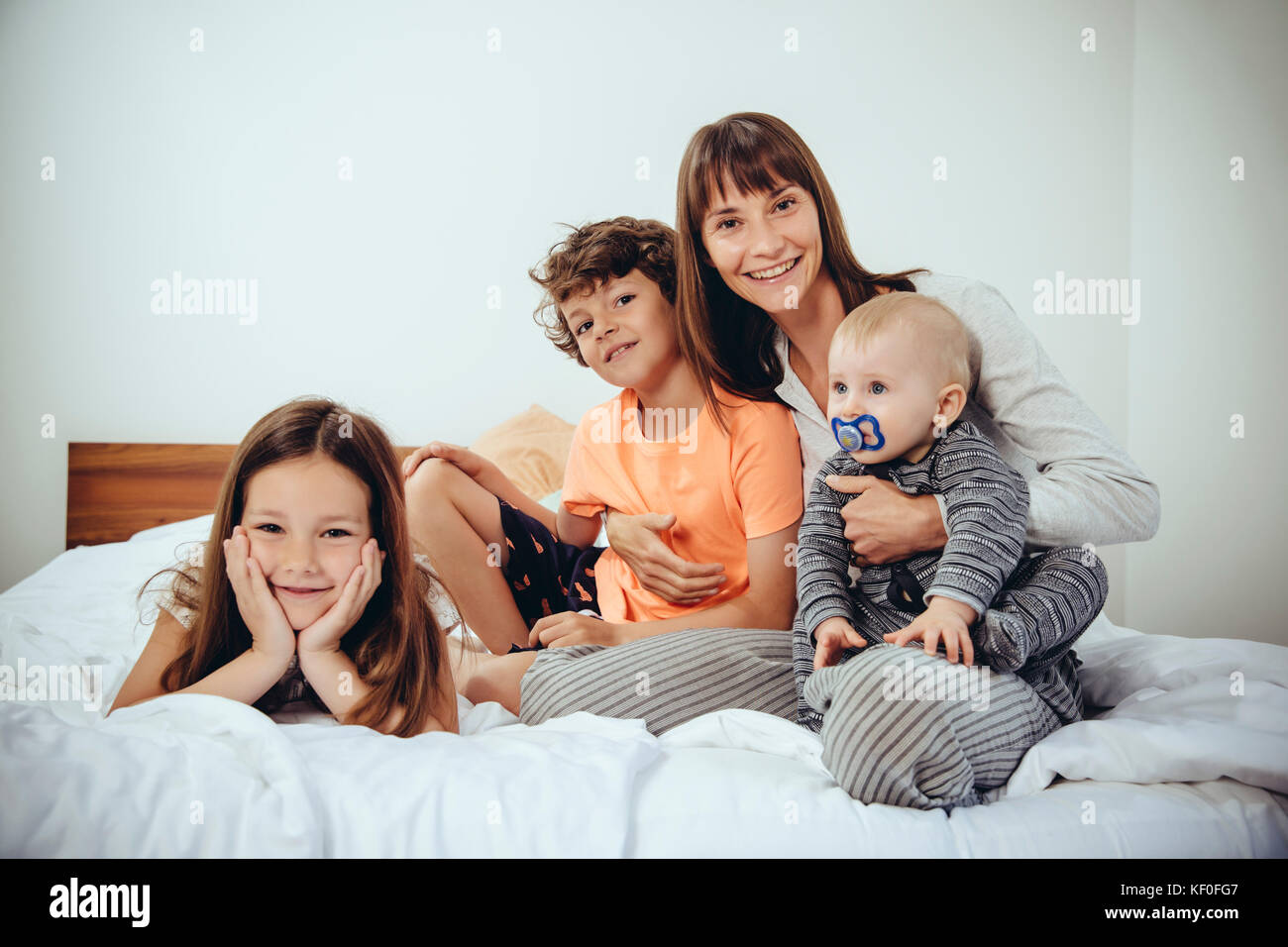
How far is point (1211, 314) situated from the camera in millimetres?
2199

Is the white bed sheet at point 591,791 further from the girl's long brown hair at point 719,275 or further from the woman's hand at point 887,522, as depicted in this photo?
the girl's long brown hair at point 719,275

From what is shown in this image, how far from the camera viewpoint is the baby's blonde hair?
38.2 inches

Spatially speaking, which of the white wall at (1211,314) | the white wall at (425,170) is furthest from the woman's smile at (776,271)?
the white wall at (1211,314)

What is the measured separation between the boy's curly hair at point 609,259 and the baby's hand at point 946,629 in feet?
2.25

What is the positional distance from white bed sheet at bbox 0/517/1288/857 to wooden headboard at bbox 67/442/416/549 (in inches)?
62.7

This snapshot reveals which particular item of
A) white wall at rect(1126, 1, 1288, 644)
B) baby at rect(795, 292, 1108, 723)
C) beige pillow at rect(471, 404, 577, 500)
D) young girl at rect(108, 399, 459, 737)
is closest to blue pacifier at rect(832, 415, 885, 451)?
baby at rect(795, 292, 1108, 723)

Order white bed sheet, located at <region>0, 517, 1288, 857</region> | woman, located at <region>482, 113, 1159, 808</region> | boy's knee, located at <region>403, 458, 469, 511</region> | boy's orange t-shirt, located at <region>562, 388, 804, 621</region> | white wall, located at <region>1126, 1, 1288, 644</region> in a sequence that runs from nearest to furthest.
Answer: white bed sheet, located at <region>0, 517, 1288, 857</region>
woman, located at <region>482, 113, 1159, 808</region>
boy's orange t-shirt, located at <region>562, 388, 804, 621</region>
boy's knee, located at <region>403, 458, 469, 511</region>
white wall, located at <region>1126, 1, 1288, 644</region>

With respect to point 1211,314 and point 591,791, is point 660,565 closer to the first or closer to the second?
point 591,791

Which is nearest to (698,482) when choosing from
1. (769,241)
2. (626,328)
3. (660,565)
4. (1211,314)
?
(660,565)

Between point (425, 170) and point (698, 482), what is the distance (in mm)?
1569

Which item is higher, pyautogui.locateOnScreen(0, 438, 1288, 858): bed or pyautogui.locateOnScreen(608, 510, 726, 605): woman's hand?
pyautogui.locateOnScreen(608, 510, 726, 605): woman's hand

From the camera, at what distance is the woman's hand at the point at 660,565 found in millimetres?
1221

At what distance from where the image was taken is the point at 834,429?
1003 mm

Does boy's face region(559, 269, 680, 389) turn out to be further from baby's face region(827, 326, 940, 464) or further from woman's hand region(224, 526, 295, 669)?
woman's hand region(224, 526, 295, 669)
